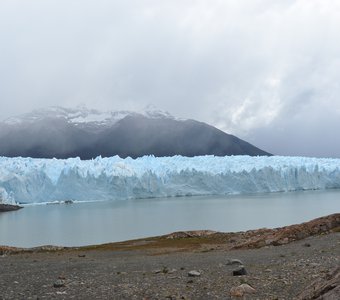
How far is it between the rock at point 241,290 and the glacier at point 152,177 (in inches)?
3258

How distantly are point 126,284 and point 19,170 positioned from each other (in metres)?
83.4

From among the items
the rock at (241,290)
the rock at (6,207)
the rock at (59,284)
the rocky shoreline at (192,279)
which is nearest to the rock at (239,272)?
the rocky shoreline at (192,279)

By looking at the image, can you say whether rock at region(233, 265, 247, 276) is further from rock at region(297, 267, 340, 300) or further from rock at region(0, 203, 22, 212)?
rock at region(0, 203, 22, 212)

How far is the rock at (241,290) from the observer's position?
10133 millimetres

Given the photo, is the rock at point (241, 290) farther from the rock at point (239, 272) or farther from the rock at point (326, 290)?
the rock at point (326, 290)

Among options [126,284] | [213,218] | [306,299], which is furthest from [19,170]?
[306,299]

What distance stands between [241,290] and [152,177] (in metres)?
86.5

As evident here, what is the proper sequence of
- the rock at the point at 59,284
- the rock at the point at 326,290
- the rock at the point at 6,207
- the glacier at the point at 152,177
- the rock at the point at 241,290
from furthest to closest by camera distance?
1. the glacier at the point at 152,177
2. the rock at the point at 6,207
3. the rock at the point at 59,284
4. the rock at the point at 241,290
5. the rock at the point at 326,290

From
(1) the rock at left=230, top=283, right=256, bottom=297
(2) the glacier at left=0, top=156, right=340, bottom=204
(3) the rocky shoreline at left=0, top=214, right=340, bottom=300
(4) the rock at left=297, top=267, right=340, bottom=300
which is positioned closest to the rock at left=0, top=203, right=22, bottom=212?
(2) the glacier at left=0, top=156, right=340, bottom=204

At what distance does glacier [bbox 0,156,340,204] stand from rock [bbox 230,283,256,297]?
82747 millimetres

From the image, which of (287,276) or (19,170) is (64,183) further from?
(287,276)

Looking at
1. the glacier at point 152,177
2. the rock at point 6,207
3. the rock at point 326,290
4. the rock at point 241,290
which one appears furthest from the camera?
the glacier at point 152,177

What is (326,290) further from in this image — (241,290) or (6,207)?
(6,207)

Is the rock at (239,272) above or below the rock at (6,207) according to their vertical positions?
above
